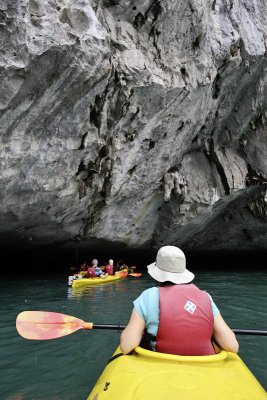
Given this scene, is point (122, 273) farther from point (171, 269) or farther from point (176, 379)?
point (176, 379)

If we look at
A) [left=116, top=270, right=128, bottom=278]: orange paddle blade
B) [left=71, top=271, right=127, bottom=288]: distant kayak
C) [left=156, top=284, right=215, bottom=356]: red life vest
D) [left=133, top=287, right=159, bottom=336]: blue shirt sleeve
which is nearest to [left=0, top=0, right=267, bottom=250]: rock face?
[left=116, top=270, right=128, bottom=278]: orange paddle blade

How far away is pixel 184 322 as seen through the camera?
7.62 feet

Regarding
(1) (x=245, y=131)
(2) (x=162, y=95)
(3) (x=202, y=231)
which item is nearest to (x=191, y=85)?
(2) (x=162, y=95)

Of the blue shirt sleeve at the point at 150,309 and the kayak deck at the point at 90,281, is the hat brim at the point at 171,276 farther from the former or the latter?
the kayak deck at the point at 90,281

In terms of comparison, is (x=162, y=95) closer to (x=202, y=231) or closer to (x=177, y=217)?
(x=177, y=217)

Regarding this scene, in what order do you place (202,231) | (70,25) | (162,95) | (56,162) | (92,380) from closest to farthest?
(92,380), (70,25), (56,162), (162,95), (202,231)

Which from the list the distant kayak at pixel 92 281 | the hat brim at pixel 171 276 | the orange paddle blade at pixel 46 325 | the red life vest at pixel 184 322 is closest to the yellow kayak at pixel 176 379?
the red life vest at pixel 184 322

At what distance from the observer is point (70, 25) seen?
23.8 feet

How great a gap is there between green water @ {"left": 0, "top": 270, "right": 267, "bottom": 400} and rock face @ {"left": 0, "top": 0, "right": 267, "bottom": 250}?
323 centimetres

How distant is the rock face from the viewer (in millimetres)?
7207

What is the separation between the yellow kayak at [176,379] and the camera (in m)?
1.96

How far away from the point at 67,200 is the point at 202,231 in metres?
9.21

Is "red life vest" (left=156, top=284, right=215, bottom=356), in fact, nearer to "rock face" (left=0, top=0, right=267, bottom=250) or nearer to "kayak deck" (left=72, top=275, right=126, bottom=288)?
"rock face" (left=0, top=0, right=267, bottom=250)

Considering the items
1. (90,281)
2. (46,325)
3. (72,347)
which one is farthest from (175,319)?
(90,281)
